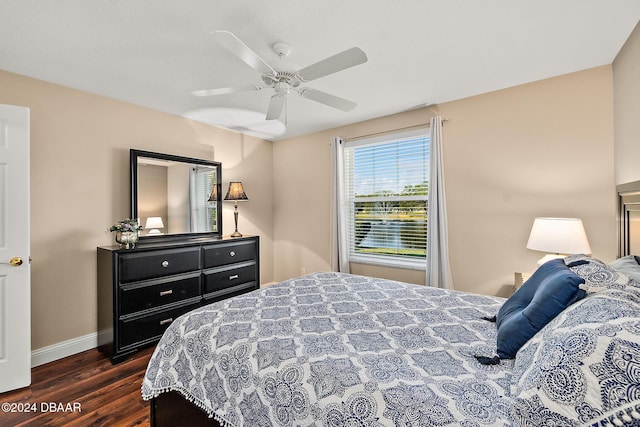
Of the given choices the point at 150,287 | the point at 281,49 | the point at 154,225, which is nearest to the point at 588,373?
the point at 281,49

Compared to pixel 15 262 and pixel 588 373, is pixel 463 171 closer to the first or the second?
pixel 588 373

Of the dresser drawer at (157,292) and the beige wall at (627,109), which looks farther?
the dresser drawer at (157,292)

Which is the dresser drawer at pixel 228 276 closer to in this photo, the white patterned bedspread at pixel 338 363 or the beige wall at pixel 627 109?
the white patterned bedspread at pixel 338 363

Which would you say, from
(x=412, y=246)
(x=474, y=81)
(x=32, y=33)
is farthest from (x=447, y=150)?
(x=32, y=33)

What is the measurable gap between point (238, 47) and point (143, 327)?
2.61 meters

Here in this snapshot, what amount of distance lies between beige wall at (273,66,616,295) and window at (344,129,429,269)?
215 millimetres

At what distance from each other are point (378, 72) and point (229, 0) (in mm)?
1315

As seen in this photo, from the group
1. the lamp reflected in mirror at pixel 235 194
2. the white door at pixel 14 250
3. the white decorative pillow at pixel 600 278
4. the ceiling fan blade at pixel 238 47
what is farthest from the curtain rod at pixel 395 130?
the white door at pixel 14 250

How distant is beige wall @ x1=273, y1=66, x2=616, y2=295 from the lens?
2.45 m

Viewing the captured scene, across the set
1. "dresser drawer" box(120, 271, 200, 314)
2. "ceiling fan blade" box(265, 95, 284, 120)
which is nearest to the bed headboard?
"ceiling fan blade" box(265, 95, 284, 120)

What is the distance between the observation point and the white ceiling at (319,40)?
172cm

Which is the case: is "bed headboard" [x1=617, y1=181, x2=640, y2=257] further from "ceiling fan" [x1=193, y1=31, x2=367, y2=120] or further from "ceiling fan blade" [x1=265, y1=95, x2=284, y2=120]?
"ceiling fan blade" [x1=265, y1=95, x2=284, y2=120]

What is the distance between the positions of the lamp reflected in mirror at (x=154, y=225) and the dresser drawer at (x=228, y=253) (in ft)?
1.94

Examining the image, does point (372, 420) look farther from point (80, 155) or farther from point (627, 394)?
point (80, 155)
